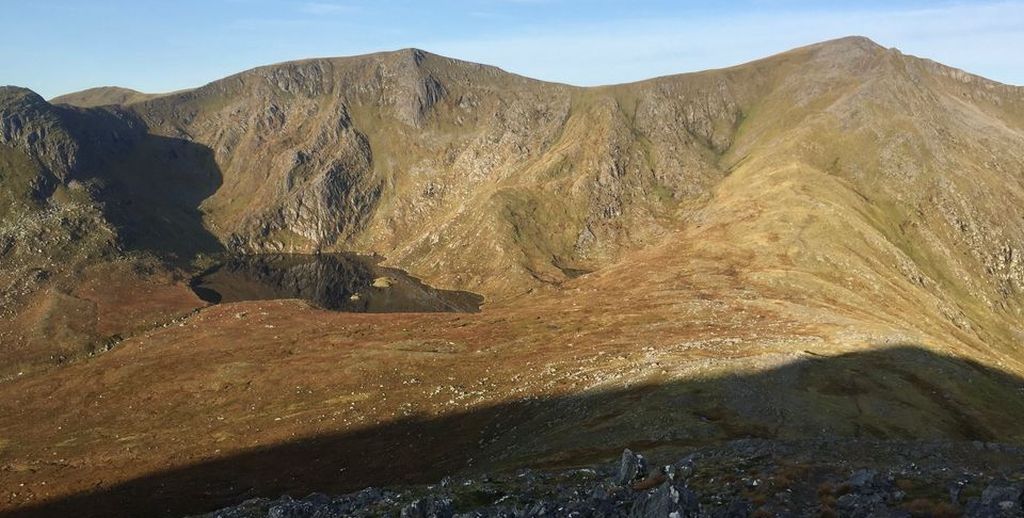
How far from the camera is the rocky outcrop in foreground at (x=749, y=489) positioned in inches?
818

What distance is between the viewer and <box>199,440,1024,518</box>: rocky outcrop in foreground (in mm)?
20772

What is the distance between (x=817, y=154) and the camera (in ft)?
635

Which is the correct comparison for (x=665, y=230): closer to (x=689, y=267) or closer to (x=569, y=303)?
(x=689, y=267)

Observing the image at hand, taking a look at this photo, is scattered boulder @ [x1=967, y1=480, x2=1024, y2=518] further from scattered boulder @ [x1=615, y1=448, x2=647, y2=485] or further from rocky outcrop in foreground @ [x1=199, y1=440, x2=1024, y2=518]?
scattered boulder @ [x1=615, y1=448, x2=647, y2=485]

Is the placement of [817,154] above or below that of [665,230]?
above

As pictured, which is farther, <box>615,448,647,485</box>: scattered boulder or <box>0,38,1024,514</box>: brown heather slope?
<box>0,38,1024,514</box>: brown heather slope

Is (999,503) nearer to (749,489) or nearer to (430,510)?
(749,489)

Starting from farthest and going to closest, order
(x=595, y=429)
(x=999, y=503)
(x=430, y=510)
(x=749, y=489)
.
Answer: (x=595, y=429)
(x=430, y=510)
(x=749, y=489)
(x=999, y=503)

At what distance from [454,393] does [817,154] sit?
16850 cm

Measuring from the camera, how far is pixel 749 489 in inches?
977

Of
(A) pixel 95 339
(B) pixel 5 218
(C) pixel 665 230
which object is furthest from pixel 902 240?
(B) pixel 5 218

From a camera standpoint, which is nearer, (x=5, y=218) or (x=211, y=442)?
(x=211, y=442)

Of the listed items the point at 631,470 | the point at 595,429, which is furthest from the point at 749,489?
the point at 595,429

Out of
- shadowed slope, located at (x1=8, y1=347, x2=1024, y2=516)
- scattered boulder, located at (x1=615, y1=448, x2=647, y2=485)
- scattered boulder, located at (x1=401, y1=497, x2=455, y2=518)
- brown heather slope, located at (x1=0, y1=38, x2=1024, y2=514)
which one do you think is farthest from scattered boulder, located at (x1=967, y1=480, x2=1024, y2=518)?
brown heather slope, located at (x1=0, y1=38, x2=1024, y2=514)
